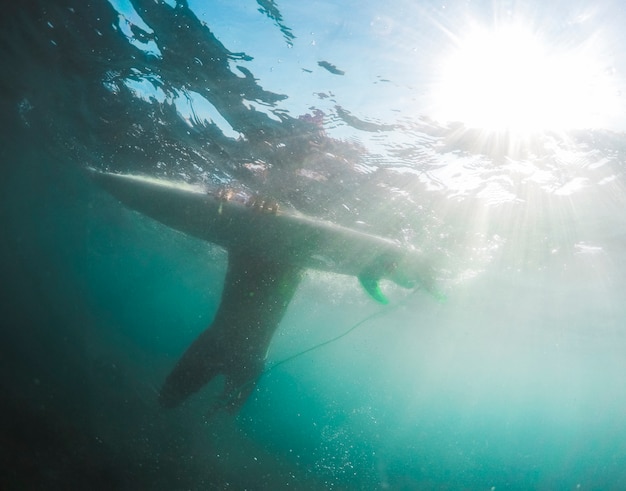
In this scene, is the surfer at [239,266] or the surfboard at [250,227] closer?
the surfer at [239,266]

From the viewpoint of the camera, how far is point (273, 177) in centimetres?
1152

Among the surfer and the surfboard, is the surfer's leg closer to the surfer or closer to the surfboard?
the surfer

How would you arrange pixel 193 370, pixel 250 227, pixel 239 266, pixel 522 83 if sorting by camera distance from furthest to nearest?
pixel 239 266
pixel 250 227
pixel 193 370
pixel 522 83

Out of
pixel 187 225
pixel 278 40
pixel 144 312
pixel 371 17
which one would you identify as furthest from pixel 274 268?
pixel 144 312

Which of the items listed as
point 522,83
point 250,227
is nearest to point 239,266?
Result: point 250,227

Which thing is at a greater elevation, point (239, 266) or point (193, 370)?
point (239, 266)

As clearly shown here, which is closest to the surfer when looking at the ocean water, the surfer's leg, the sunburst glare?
the surfer's leg

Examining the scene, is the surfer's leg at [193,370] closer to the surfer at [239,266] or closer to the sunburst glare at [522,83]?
the surfer at [239,266]

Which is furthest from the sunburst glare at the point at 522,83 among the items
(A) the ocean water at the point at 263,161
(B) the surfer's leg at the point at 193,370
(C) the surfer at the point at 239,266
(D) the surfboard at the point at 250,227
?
(B) the surfer's leg at the point at 193,370

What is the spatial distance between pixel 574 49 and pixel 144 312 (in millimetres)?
133340

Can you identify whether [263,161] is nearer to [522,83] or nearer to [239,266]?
[239,266]

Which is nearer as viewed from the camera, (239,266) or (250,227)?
(250,227)

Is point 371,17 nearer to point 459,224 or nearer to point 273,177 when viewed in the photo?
point 273,177

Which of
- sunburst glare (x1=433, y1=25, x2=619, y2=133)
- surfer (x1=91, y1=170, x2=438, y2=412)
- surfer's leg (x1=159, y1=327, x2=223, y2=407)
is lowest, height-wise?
surfer's leg (x1=159, y1=327, x2=223, y2=407)
